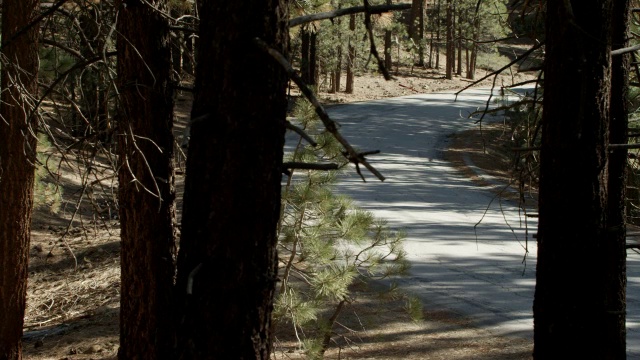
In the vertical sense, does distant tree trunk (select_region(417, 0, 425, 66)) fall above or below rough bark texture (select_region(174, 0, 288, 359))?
above

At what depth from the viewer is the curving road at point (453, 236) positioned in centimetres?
847

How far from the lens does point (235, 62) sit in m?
2.95

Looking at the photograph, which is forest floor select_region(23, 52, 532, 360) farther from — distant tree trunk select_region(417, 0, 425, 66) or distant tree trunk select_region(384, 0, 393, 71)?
distant tree trunk select_region(417, 0, 425, 66)

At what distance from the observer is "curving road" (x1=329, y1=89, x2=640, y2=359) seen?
8469 millimetres

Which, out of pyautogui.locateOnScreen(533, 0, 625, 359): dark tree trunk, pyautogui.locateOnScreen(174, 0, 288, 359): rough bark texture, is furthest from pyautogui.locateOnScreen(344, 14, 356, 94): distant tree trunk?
pyautogui.locateOnScreen(174, 0, 288, 359): rough bark texture

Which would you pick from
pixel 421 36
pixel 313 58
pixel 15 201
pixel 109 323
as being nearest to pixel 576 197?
pixel 15 201

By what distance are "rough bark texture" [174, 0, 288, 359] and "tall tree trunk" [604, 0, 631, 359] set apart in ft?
7.30

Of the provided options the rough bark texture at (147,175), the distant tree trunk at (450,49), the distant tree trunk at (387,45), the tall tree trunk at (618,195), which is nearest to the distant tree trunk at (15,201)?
the rough bark texture at (147,175)

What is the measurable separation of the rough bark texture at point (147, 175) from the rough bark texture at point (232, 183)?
199 cm

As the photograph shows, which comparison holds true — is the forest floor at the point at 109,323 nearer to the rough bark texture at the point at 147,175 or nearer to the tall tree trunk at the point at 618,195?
the rough bark texture at the point at 147,175

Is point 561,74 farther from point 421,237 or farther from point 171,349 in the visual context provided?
point 421,237

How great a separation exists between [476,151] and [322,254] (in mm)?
17267

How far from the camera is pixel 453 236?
11.8 metres

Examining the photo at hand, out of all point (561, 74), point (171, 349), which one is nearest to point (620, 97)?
point (561, 74)
